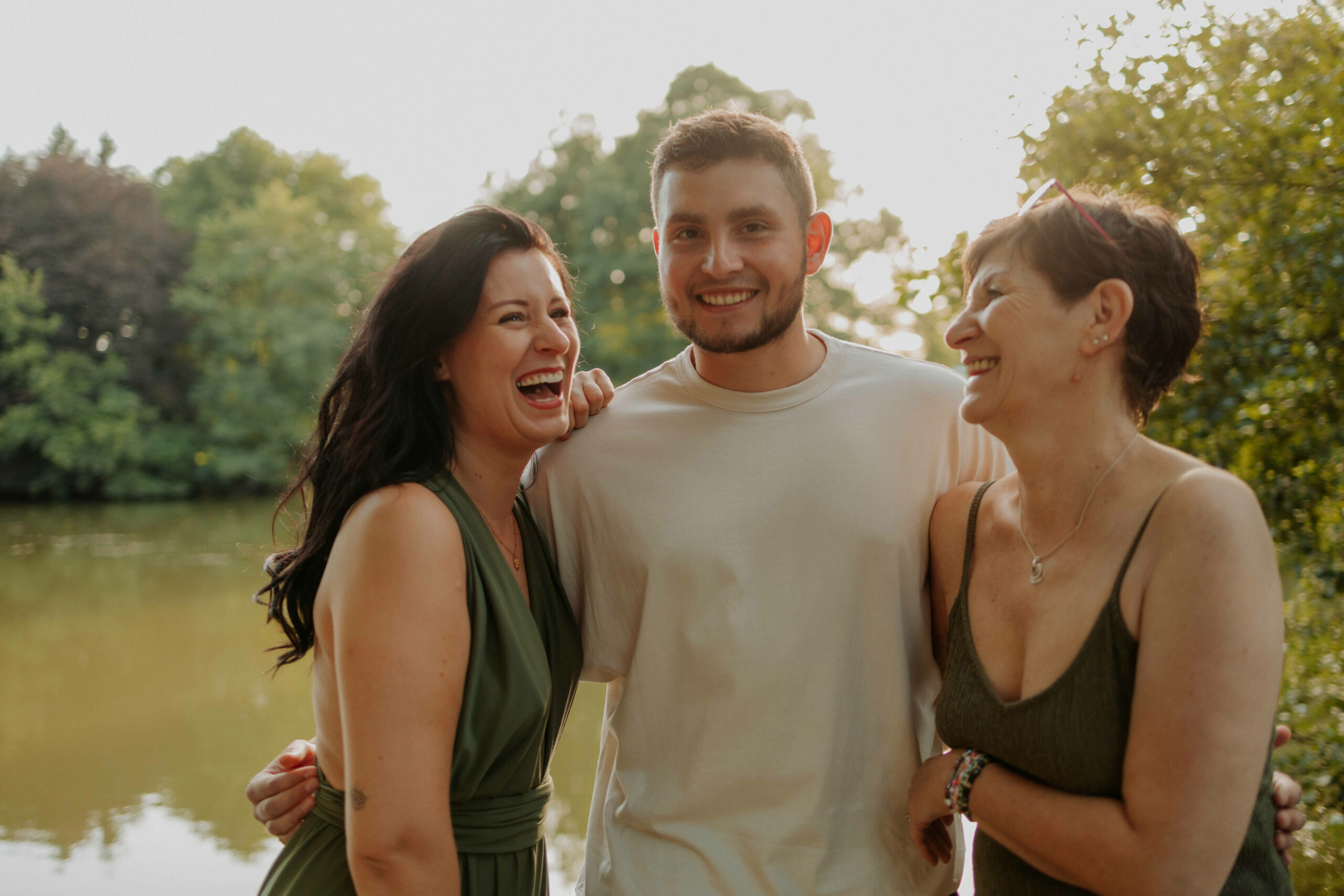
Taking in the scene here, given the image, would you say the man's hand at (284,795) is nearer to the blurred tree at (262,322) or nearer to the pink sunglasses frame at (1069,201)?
the pink sunglasses frame at (1069,201)

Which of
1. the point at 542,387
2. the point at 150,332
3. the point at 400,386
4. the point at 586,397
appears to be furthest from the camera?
the point at 150,332

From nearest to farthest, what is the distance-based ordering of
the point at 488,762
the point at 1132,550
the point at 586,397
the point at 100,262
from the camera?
the point at 1132,550 → the point at 488,762 → the point at 586,397 → the point at 100,262

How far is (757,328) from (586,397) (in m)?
0.44

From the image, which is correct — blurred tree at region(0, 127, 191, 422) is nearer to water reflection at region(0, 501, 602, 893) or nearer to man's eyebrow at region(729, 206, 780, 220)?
water reflection at region(0, 501, 602, 893)

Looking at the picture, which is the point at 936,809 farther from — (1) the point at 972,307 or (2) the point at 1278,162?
(2) the point at 1278,162

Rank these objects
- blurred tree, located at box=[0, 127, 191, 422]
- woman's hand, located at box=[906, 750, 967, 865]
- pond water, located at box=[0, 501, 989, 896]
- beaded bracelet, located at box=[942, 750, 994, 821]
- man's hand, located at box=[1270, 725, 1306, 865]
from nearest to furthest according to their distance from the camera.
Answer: man's hand, located at box=[1270, 725, 1306, 865], beaded bracelet, located at box=[942, 750, 994, 821], woman's hand, located at box=[906, 750, 967, 865], pond water, located at box=[0, 501, 989, 896], blurred tree, located at box=[0, 127, 191, 422]

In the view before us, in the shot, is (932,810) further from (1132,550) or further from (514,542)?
(514,542)

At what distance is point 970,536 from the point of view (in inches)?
76.7

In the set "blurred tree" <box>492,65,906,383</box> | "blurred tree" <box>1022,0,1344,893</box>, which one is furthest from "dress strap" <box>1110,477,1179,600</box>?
A: "blurred tree" <box>492,65,906,383</box>

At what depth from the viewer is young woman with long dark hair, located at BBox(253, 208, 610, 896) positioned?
1.71m

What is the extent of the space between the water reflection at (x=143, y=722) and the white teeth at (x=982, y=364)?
474 centimetres

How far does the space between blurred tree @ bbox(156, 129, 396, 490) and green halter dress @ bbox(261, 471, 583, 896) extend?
2313cm

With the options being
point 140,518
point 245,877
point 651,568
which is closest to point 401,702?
point 651,568

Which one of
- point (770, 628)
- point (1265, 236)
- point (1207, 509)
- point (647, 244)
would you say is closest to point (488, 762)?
point (770, 628)
